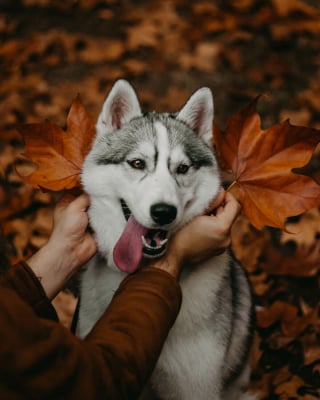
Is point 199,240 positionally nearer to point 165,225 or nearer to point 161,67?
point 165,225

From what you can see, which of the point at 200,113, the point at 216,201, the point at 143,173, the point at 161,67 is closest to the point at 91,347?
the point at 143,173

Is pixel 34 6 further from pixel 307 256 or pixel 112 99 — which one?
pixel 307 256

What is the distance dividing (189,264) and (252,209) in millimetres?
348

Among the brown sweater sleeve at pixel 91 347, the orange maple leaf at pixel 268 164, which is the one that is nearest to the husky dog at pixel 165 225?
the orange maple leaf at pixel 268 164

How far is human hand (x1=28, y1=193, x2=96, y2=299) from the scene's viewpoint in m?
1.92

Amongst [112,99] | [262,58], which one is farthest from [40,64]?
[112,99]

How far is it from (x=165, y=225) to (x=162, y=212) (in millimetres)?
79

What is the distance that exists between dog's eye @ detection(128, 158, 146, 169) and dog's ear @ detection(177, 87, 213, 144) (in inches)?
11.5

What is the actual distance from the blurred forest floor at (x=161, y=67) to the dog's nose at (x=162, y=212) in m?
1.67

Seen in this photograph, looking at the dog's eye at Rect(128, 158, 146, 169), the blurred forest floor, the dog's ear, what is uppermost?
the dog's ear

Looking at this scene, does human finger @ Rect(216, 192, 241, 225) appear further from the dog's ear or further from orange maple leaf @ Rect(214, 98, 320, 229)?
the dog's ear

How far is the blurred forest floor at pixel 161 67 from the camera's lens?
3.34 meters

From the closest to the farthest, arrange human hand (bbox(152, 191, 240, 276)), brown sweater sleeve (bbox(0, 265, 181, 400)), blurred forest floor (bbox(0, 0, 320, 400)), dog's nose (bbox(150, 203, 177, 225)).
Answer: brown sweater sleeve (bbox(0, 265, 181, 400)) → dog's nose (bbox(150, 203, 177, 225)) → human hand (bbox(152, 191, 240, 276)) → blurred forest floor (bbox(0, 0, 320, 400))

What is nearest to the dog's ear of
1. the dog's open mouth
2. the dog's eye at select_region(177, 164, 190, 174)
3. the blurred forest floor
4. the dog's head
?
the dog's head
